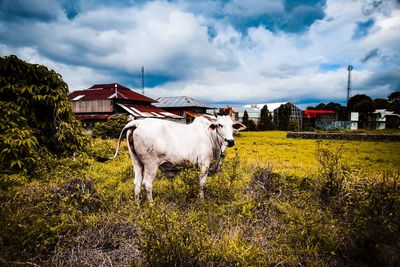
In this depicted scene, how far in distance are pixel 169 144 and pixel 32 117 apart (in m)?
3.67

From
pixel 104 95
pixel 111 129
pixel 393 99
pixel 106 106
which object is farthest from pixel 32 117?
pixel 393 99

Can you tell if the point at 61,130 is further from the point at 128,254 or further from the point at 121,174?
the point at 128,254

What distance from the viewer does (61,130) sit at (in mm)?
6922

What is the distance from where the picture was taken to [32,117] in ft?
21.5

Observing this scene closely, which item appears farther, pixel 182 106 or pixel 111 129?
pixel 182 106

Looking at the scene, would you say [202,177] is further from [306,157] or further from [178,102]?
[178,102]

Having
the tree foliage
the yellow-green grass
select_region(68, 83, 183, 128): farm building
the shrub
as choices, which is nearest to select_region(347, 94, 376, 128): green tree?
select_region(68, 83, 183, 128): farm building

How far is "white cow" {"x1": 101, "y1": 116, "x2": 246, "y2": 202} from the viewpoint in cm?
502

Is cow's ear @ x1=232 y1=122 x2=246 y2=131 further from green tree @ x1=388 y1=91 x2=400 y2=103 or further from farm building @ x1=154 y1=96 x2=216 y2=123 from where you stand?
green tree @ x1=388 y1=91 x2=400 y2=103

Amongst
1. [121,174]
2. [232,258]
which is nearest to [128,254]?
[232,258]

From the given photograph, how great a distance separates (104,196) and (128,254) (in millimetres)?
1568

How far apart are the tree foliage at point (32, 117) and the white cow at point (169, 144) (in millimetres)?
2165

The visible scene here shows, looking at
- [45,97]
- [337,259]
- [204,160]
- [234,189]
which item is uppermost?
[45,97]

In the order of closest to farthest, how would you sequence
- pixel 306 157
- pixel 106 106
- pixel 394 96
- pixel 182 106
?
pixel 306 157
pixel 106 106
pixel 182 106
pixel 394 96
